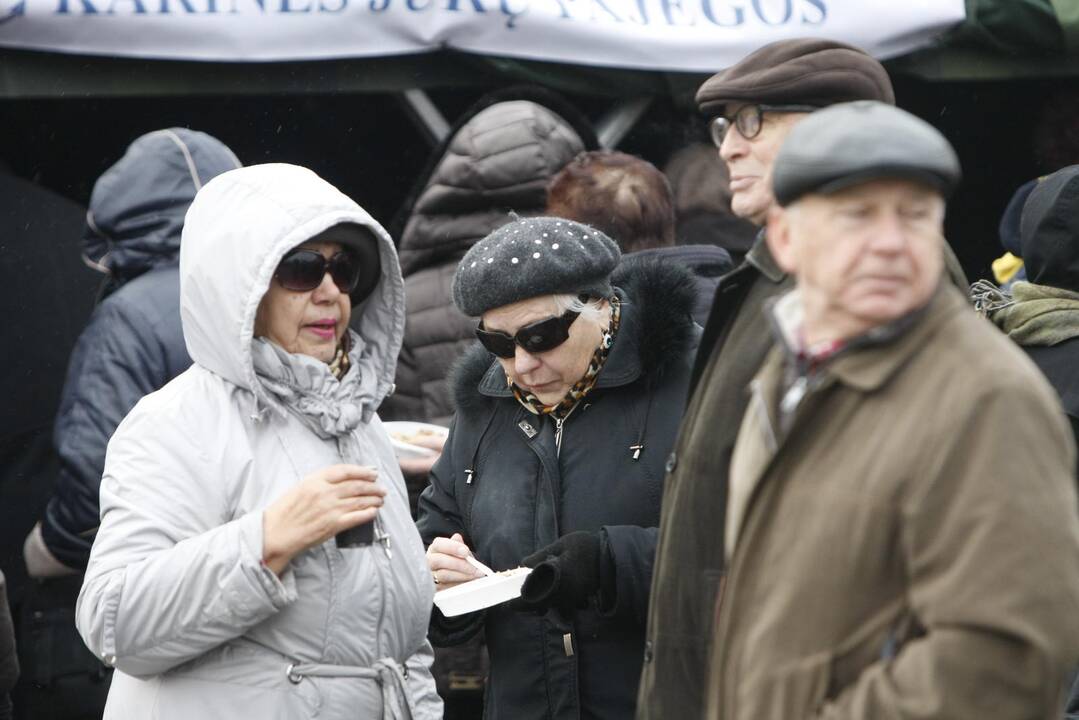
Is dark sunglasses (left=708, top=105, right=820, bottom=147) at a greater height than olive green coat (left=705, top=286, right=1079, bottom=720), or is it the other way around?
dark sunglasses (left=708, top=105, right=820, bottom=147)

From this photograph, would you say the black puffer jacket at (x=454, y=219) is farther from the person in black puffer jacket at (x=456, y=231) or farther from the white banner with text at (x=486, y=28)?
the white banner with text at (x=486, y=28)

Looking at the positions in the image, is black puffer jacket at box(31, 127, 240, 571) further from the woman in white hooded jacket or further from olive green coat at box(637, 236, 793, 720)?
olive green coat at box(637, 236, 793, 720)

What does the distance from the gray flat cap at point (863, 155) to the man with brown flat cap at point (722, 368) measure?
57cm

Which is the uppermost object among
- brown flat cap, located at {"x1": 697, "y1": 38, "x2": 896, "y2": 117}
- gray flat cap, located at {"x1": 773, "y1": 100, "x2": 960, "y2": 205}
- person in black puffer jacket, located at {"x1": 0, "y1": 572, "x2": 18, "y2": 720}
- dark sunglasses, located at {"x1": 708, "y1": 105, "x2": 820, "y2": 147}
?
gray flat cap, located at {"x1": 773, "y1": 100, "x2": 960, "y2": 205}

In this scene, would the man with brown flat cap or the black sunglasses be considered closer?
the man with brown flat cap

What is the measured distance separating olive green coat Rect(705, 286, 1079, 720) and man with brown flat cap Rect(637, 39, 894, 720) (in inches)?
19.4

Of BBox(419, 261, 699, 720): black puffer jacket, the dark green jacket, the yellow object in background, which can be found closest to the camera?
the dark green jacket

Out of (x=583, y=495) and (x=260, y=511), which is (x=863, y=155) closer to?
(x=260, y=511)

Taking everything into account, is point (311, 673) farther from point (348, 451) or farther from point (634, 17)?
point (634, 17)

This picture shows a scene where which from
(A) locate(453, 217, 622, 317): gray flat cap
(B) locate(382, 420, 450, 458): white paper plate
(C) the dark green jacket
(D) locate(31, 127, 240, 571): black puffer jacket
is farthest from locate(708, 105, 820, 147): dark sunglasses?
(D) locate(31, 127, 240, 571): black puffer jacket

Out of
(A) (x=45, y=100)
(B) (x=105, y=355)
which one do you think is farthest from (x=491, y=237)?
(A) (x=45, y=100)

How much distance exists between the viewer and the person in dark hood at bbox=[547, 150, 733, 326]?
4.07 meters

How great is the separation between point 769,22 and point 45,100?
119 inches

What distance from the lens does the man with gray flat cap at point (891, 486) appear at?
161 cm
